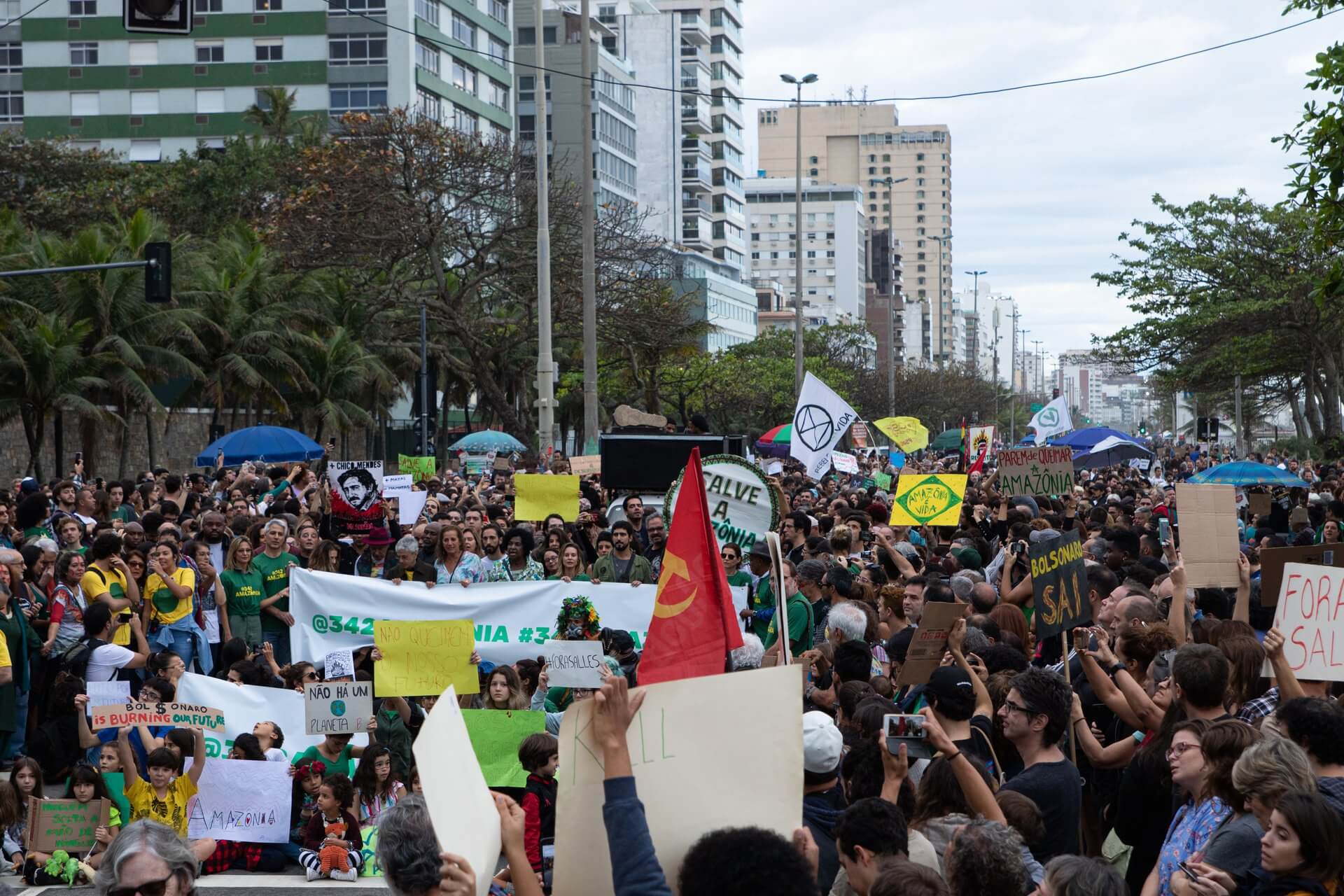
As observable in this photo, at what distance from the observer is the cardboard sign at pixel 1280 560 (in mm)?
8328

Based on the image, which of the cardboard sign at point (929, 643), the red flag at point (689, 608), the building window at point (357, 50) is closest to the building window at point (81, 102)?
the building window at point (357, 50)

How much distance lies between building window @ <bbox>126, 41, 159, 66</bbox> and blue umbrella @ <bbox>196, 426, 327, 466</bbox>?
4737cm

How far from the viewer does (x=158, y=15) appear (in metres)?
9.92

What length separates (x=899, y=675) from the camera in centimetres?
720

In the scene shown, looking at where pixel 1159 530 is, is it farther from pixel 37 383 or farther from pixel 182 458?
pixel 182 458

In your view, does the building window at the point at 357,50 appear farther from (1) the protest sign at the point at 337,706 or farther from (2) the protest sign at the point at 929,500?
(1) the protest sign at the point at 337,706

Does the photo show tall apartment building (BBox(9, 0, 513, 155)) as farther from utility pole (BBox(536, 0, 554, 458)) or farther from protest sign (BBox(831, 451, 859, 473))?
protest sign (BBox(831, 451, 859, 473))

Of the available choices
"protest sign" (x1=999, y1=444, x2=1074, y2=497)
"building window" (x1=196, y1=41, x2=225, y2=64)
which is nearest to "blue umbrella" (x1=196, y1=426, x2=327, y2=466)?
"protest sign" (x1=999, y1=444, x2=1074, y2=497)

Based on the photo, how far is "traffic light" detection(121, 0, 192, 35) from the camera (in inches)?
389

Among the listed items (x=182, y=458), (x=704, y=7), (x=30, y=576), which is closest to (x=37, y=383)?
(x=182, y=458)

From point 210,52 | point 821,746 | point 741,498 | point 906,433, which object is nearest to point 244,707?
point 741,498

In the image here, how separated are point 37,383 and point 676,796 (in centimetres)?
3408

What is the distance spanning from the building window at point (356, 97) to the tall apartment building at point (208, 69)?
40 millimetres

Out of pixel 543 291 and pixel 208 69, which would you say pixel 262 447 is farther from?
pixel 208 69
